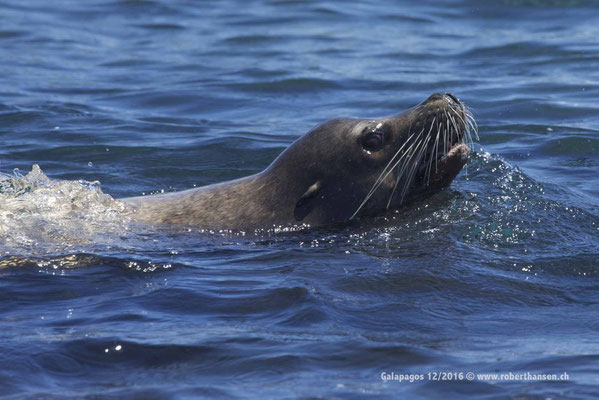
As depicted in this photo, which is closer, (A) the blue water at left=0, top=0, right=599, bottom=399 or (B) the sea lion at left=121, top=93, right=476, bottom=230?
(A) the blue water at left=0, top=0, right=599, bottom=399

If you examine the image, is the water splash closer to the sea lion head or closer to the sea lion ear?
the sea lion ear

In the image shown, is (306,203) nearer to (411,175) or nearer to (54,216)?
(411,175)

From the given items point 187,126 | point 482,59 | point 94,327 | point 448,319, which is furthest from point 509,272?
point 482,59

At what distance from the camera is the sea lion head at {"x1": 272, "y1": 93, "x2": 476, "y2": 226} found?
7.28 meters

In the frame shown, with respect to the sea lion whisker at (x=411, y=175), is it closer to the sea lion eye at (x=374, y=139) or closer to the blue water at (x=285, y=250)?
the blue water at (x=285, y=250)

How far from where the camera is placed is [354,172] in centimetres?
737

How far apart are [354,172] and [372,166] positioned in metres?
0.13

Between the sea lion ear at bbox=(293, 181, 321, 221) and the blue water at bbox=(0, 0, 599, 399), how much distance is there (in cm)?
25

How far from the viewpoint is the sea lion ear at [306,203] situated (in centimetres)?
733

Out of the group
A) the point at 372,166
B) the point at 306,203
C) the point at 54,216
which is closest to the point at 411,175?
the point at 372,166

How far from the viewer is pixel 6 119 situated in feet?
38.4

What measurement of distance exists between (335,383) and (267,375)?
1.06ft

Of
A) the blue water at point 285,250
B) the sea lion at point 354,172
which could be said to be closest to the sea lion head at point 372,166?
the sea lion at point 354,172

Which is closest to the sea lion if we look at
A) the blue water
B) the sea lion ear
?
the sea lion ear
